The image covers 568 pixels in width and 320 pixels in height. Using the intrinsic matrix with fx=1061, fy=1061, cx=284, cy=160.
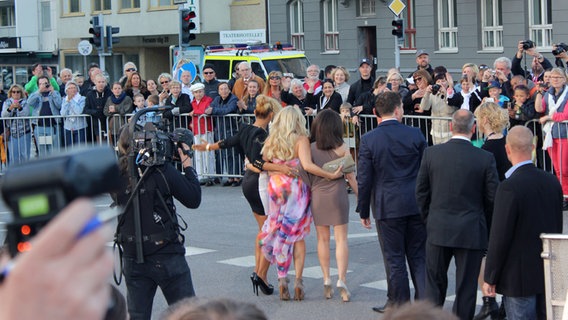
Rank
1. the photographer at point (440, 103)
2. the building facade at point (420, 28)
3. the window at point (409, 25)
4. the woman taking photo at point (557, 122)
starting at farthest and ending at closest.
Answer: the window at point (409, 25), the building facade at point (420, 28), the photographer at point (440, 103), the woman taking photo at point (557, 122)

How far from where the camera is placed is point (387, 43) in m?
39.7

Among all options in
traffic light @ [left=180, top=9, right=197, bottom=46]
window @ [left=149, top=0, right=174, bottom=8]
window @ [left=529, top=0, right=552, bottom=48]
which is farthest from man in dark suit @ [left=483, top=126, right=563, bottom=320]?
window @ [left=149, top=0, right=174, bottom=8]

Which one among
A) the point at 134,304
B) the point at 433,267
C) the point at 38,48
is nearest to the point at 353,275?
the point at 433,267

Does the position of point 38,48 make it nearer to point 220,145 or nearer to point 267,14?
point 267,14

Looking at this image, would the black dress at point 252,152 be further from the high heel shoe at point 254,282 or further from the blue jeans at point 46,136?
the blue jeans at point 46,136

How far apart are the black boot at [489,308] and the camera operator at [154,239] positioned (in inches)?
111

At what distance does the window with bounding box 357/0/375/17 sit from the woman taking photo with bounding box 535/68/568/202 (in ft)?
87.7

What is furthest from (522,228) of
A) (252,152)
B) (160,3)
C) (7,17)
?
(7,17)

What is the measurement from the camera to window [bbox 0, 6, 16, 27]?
66438mm

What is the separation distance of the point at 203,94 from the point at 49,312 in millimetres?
17284

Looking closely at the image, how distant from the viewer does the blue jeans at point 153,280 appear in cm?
707

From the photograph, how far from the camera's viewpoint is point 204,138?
18.2 metres

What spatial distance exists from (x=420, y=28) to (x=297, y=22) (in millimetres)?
7427

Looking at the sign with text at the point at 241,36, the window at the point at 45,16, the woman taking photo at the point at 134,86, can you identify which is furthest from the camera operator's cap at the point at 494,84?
the window at the point at 45,16
